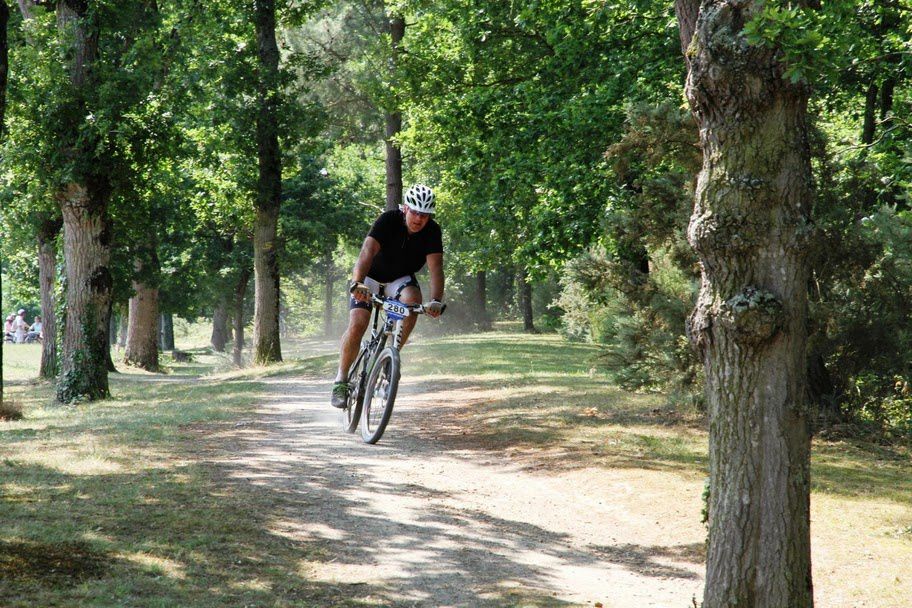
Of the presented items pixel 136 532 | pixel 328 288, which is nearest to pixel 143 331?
pixel 136 532

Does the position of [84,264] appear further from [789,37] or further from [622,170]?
[789,37]

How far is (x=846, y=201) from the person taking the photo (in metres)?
11.5

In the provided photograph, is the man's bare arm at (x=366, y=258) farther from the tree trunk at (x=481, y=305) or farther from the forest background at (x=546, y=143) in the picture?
the tree trunk at (x=481, y=305)

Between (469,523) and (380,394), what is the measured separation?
2.17 metres

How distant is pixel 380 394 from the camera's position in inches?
368

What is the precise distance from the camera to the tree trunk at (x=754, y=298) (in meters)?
4.62

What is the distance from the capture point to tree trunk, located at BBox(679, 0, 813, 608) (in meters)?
4.62

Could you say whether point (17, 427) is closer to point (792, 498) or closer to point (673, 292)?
point (673, 292)

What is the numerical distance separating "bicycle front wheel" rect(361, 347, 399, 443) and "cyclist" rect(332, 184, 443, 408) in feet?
0.93

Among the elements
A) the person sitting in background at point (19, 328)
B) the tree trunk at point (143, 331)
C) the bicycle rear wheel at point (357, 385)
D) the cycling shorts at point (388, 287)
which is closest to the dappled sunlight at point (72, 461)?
the bicycle rear wheel at point (357, 385)

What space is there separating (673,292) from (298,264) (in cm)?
2556

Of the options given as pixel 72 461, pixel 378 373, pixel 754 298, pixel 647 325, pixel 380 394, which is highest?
pixel 754 298

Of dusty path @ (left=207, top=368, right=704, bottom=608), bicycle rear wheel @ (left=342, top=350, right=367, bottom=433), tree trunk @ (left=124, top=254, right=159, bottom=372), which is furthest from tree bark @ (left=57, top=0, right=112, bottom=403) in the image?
tree trunk @ (left=124, top=254, right=159, bottom=372)

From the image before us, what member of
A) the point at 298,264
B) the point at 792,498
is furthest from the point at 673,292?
the point at 298,264
